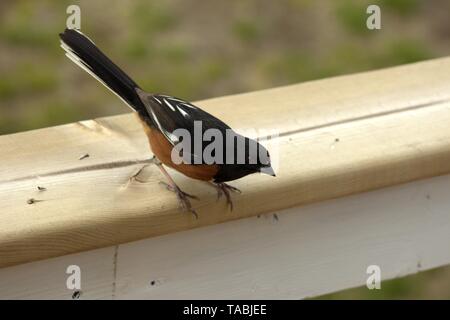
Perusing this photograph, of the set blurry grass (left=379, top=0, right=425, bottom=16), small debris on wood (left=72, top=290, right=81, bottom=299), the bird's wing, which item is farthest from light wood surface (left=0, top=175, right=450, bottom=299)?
blurry grass (left=379, top=0, right=425, bottom=16)

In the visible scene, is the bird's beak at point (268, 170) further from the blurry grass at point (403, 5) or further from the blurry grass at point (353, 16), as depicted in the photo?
the blurry grass at point (403, 5)

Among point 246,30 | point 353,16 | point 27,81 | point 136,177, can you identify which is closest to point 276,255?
point 136,177

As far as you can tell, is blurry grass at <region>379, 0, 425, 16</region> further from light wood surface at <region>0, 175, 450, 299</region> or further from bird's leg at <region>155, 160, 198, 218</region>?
bird's leg at <region>155, 160, 198, 218</region>

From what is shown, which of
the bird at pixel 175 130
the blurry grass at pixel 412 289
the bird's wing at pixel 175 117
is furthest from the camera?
the blurry grass at pixel 412 289

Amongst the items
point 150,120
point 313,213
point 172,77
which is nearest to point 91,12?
point 172,77

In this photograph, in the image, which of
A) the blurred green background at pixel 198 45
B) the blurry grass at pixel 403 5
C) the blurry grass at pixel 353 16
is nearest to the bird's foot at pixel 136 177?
the blurred green background at pixel 198 45
